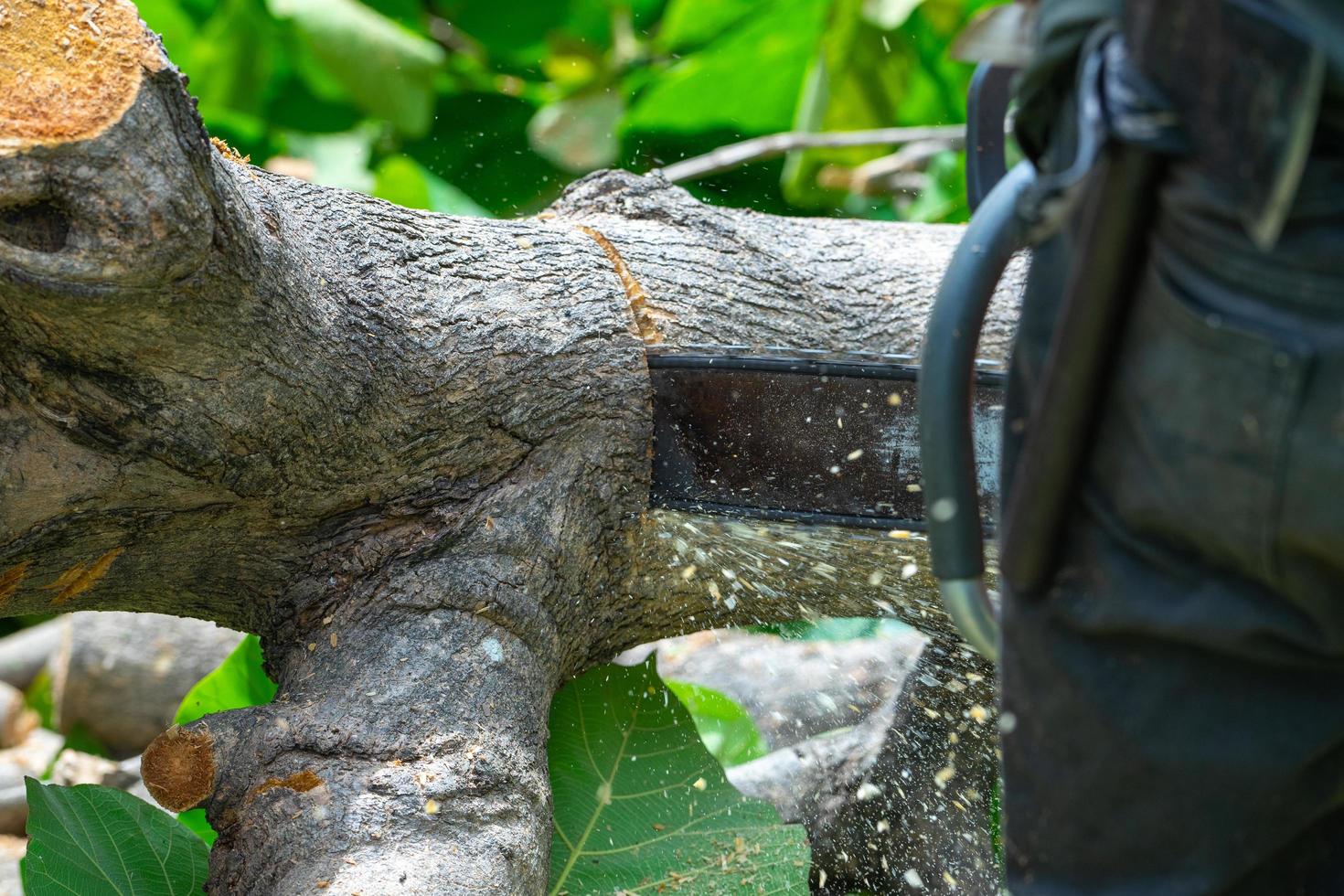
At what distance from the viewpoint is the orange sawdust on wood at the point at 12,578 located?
1.34 m

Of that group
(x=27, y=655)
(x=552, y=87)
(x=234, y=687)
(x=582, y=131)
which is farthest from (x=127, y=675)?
(x=552, y=87)

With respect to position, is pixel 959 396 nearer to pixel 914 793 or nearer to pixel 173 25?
pixel 914 793

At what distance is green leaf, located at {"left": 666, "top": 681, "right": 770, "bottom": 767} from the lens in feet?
7.49

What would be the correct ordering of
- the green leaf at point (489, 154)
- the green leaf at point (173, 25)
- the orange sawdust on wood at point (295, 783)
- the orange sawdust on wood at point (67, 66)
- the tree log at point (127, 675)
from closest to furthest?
the orange sawdust on wood at point (67, 66) < the orange sawdust on wood at point (295, 783) < the tree log at point (127, 675) < the green leaf at point (173, 25) < the green leaf at point (489, 154)

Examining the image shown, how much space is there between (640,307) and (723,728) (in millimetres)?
985

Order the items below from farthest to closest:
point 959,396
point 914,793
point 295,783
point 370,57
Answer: point 370,57 → point 914,793 → point 295,783 → point 959,396

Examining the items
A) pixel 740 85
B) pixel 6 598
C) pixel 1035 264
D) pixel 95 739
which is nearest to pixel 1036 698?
pixel 1035 264

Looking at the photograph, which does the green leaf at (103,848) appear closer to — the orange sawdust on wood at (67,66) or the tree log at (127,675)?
the orange sawdust on wood at (67,66)

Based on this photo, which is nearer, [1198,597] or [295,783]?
[1198,597]

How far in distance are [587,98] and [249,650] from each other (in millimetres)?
2682

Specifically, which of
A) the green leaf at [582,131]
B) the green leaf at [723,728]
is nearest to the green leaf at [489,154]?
the green leaf at [582,131]

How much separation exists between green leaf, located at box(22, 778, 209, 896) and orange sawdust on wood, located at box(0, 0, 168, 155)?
86 centimetres

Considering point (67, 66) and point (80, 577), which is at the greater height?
point (67, 66)

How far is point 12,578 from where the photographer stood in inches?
53.3
